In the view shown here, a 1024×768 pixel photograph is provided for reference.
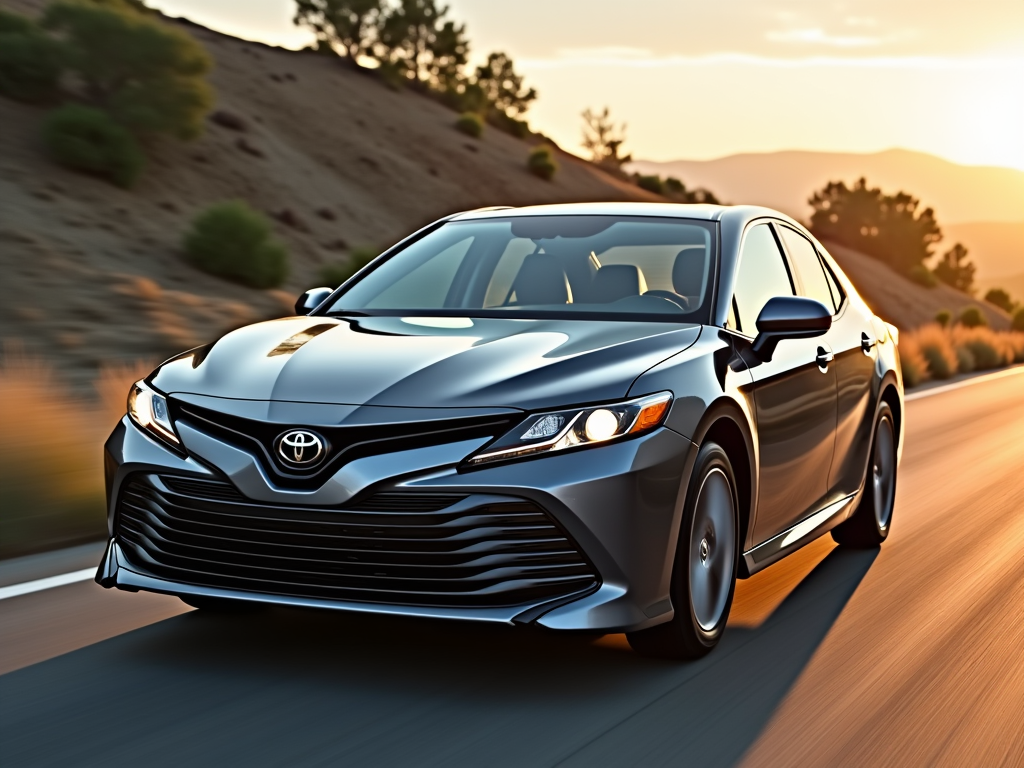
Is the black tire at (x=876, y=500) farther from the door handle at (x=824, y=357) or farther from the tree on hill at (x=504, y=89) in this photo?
the tree on hill at (x=504, y=89)

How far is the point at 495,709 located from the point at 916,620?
6.79ft

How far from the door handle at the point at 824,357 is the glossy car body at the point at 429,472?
0.95 metres

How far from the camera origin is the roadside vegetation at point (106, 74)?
1145 inches

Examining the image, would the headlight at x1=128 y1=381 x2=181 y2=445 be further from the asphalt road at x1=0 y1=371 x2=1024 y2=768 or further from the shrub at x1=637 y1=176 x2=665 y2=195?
the shrub at x1=637 y1=176 x2=665 y2=195

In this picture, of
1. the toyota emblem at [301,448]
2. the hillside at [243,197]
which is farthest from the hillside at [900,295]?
the toyota emblem at [301,448]

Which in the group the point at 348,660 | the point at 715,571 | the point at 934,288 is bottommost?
the point at 934,288

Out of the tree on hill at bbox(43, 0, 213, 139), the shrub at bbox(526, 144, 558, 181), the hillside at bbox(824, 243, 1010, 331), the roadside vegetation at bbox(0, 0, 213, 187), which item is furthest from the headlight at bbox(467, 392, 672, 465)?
the hillside at bbox(824, 243, 1010, 331)

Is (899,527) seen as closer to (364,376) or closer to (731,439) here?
(731,439)

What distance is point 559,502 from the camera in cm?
395

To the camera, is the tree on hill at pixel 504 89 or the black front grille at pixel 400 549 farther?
the tree on hill at pixel 504 89

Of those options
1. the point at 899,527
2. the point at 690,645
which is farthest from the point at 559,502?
the point at 899,527

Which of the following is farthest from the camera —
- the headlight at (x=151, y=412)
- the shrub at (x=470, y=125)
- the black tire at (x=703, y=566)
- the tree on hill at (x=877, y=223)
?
the tree on hill at (x=877, y=223)

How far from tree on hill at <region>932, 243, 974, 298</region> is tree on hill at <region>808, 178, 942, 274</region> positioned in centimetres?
168

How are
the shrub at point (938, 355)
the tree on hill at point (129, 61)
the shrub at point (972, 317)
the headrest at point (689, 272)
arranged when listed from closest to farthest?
the headrest at point (689, 272), the shrub at point (938, 355), the tree on hill at point (129, 61), the shrub at point (972, 317)
